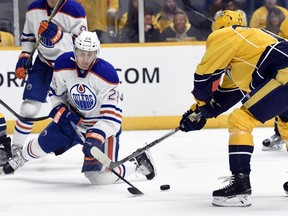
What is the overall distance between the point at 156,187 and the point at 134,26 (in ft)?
9.73

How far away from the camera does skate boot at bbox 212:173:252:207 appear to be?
3.51 m

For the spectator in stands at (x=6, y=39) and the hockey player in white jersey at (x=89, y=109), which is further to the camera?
the spectator in stands at (x=6, y=39)

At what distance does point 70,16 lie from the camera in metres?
4.92

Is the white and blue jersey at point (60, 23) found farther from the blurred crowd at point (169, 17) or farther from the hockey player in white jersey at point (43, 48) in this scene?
the blurred crowd at point (169, 17)

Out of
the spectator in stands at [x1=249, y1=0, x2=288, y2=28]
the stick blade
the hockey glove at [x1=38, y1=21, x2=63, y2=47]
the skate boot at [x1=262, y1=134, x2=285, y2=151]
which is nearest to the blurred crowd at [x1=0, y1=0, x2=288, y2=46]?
the spectator in stands at [x1=249, y1=0, x2=288, y2=28]

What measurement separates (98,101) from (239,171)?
3.34 feet

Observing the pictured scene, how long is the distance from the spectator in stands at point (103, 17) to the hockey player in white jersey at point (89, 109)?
2531mm

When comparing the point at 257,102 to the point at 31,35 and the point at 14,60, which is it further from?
the point at 14,60

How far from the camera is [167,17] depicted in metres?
6.93

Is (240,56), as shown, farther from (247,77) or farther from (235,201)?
(235,201)

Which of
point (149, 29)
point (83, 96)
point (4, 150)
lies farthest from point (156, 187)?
point (149, 29)

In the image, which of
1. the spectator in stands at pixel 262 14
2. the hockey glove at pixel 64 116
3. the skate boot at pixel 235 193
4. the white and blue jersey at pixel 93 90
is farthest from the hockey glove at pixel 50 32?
the spectator in stands at pixel 262 14

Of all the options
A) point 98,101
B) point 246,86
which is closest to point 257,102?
point 246,86

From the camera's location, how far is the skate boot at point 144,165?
4.33m
